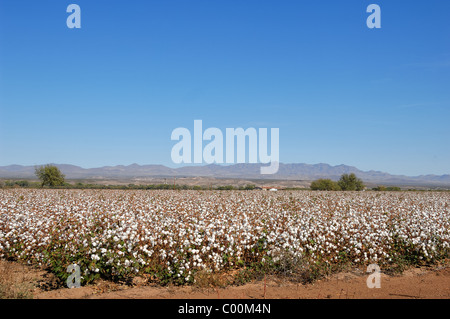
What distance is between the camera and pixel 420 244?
1190 cm

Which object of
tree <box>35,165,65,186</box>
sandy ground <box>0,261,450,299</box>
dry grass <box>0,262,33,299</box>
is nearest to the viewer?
dry grass <box>0,262,33,299</box>

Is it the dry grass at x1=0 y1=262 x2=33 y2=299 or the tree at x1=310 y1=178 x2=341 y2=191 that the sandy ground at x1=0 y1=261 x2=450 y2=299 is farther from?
the tree at x1=310 y1=178 x2=341 y2=191

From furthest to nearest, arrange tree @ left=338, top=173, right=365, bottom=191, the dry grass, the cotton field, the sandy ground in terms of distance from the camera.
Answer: tree @ left=338, top=173, right=365, bottom=191
the cotton field
the sandy ground
the dry grass

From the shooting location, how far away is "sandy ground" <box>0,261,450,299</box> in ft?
27.0

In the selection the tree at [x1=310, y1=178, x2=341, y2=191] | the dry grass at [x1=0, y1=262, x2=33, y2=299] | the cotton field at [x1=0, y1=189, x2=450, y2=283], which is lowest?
the tree at [x1=310, y1=178, x2=341, y2=191]

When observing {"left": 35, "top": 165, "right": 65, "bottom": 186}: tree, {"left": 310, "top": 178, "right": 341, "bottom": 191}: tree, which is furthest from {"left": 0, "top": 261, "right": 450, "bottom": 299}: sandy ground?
{"left": 35, "top": 165, "right": 65, "bottom": 186}: tree

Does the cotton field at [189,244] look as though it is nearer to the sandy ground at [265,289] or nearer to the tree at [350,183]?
the sandy ground at [265,289]

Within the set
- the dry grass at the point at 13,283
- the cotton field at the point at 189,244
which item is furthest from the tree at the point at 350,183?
the dry grass at the point at 13,283

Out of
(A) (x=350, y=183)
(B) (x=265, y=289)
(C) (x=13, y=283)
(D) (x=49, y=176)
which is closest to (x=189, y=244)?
(B) (x=265, y=289)

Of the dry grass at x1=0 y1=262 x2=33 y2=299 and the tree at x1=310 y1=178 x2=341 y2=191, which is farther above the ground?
the dry grass at x1=0 y1=262 x2=33 y2=299

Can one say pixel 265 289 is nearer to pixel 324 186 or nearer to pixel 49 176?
pixel 324 186

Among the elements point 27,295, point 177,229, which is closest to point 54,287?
point 27,295

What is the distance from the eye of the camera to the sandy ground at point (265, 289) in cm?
824

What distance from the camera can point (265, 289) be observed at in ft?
29.0
